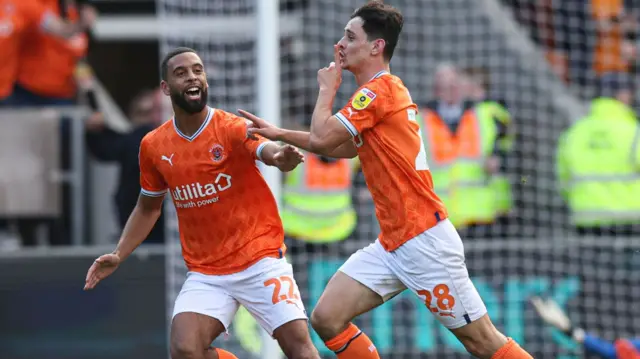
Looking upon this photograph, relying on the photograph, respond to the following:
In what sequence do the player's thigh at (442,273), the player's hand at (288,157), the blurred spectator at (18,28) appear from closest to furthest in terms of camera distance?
1. the player's hand at (288,157)
2. the player's thigh at (442,273)
3. the blurred spectator at (18,28)

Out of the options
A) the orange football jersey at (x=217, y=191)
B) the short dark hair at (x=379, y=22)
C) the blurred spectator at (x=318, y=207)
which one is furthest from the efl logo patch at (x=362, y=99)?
the blurred spectator at (x=318, y=207)

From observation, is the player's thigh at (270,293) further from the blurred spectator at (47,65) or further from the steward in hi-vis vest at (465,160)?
the blurred spectator at (47,65)

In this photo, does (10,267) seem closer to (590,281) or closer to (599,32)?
(590,281)

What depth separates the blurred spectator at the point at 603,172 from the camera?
410 inches

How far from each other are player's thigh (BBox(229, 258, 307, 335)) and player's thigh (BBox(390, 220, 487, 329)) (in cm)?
62

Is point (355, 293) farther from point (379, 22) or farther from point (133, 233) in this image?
point (379, 22)

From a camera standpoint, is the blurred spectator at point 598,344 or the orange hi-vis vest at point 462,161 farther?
the orange hi-vis vest at point 462,161

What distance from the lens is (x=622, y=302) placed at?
10555 millimetres

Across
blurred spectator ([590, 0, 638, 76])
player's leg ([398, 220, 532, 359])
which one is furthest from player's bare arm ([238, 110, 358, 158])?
blurred spectator ([590, 0, 638, 76])

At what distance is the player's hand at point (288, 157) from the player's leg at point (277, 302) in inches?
28.6

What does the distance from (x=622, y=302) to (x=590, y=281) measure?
410 millimetres

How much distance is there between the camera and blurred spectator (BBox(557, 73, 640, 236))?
34.2 ft

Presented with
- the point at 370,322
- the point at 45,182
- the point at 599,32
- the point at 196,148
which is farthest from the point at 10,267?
the point at 599,32

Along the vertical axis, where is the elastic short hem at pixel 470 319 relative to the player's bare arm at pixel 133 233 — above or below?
below
